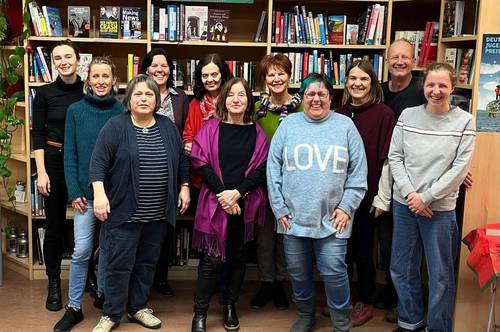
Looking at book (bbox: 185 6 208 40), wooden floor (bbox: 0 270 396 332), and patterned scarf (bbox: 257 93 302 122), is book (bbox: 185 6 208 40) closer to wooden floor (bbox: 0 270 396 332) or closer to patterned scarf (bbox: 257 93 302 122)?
patterned scarf (bbox: 257 93 302 122)

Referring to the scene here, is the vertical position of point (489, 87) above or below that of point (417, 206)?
above

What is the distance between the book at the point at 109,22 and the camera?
3.83 metres

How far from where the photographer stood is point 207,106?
3.26 metres

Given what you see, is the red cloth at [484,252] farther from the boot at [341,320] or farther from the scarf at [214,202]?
the scarf at [214,202]

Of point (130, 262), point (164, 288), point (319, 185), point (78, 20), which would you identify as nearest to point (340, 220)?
point (319, 185)

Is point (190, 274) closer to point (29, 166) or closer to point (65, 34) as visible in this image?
point (29, 166)

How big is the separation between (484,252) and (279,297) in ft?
4.27

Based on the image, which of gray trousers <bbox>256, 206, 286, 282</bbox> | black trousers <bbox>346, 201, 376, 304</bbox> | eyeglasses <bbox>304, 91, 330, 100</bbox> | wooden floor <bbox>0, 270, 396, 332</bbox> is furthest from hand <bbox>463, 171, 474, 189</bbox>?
gray trousers <bbox>256, 206, 286, 282</bbox>

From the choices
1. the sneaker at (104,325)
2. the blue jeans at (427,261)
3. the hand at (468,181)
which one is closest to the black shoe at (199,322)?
the sneaker at (104,325)

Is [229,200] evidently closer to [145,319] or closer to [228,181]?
[228,181]

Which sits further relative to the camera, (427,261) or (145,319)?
(145,319)

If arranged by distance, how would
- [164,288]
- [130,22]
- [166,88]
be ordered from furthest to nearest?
[130,22], [164,288], [166,88]

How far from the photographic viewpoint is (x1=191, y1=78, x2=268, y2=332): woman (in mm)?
2977

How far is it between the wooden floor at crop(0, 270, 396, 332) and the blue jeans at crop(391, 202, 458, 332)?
35 cm
